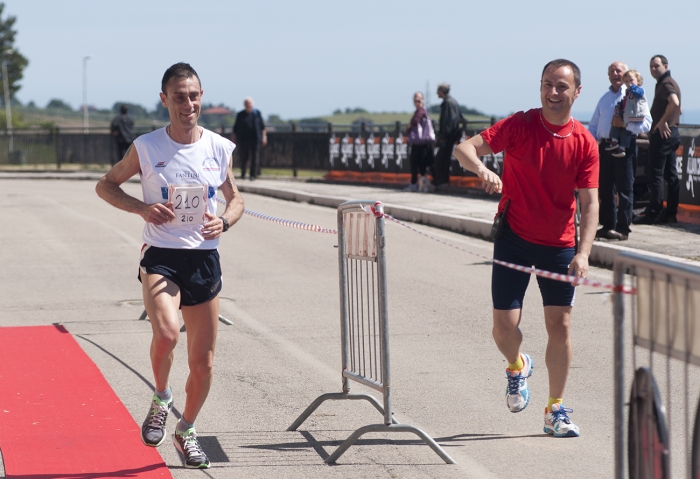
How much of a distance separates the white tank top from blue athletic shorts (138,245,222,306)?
4 cm

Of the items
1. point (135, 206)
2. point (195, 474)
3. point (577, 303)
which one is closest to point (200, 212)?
point (135, 206)

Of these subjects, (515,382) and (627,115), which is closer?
(515,382)

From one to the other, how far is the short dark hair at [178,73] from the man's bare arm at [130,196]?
360 millimetres

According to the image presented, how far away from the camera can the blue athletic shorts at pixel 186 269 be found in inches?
206

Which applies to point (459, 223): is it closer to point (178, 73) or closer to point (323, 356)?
point (323, 356)

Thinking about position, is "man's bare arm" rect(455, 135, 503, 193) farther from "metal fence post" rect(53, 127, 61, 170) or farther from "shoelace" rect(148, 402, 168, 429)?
"metal fence post" rect(53, 127, 61, 170)

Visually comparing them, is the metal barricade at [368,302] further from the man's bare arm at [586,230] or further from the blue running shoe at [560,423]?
the man's bare arm at [586,230]

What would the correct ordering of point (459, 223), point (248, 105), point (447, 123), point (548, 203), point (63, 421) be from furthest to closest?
point (248, 105)
point (447, 123)
point (459, 223)
point (63, 421)
point (548, 203)

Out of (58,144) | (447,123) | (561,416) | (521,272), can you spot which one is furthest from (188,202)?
(58,144)

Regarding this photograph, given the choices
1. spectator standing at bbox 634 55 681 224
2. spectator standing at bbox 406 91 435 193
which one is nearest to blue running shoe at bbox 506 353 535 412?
spectator standing at bbox 634 55 681 224

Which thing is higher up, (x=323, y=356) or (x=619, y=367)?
(x=619, y=367)

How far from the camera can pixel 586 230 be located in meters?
5.60

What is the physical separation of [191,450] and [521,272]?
6.73 ft

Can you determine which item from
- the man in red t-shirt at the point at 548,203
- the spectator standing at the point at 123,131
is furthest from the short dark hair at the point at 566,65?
the spectator standing at the point at 123,131
